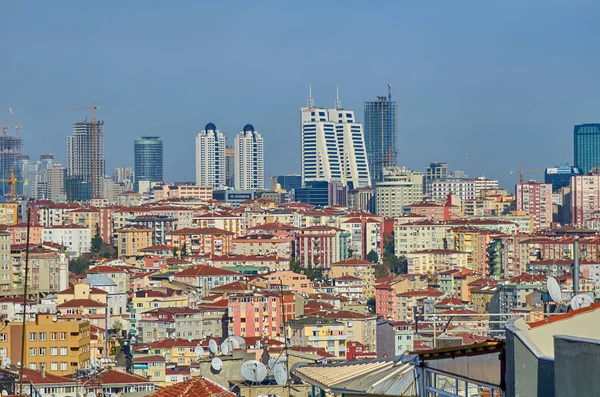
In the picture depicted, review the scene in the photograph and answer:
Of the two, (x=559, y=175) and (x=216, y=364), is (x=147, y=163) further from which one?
(x=216, y=364)

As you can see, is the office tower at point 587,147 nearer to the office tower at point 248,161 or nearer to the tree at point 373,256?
the office tower at point 248,161

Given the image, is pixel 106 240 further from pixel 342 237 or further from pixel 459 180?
pixel 459 180

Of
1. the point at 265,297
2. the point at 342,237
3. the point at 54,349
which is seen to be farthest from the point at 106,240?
the point at 54,349

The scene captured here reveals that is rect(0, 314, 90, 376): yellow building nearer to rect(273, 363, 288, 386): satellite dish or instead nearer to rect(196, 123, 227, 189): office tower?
rect(273, 363, 288, 386): satellite dish

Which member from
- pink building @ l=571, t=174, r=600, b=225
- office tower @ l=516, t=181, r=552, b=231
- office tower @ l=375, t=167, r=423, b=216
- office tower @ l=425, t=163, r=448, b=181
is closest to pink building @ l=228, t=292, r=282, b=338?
office tower @ l=516, t=181, r=552, b=231

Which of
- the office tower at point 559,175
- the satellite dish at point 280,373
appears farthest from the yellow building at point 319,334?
the office tower at point 559,175

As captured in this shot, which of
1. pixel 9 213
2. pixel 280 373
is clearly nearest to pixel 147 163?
pixel 9 213
